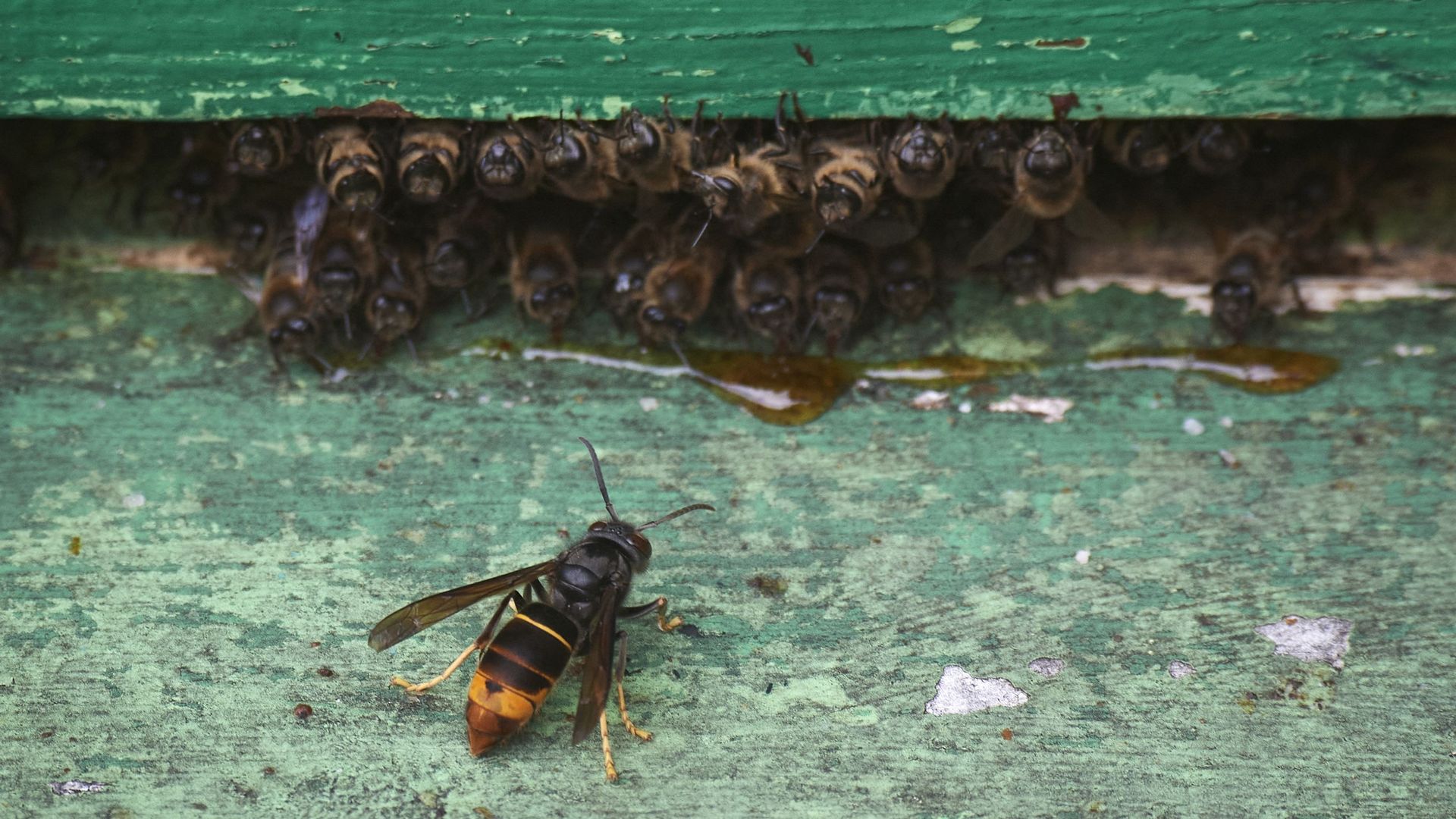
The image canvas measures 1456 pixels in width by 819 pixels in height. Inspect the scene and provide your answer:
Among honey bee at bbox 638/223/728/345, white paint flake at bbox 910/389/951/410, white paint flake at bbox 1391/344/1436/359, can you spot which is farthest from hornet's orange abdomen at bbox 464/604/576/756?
white paint flake at bbox 1391/344/1436/359

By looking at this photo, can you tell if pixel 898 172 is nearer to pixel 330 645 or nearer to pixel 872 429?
pixel 872 429

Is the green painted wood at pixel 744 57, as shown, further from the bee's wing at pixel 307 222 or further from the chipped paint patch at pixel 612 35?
the bee's wing at pixel 307 222

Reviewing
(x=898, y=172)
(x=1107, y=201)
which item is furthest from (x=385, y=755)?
(x=1107, y=201)

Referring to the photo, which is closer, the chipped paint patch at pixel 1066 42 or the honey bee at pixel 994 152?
the chipped paint patch at pixel 1066 42

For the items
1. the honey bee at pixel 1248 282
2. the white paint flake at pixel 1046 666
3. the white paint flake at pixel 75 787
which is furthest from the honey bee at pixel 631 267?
the white paint flake at pixel 75 787

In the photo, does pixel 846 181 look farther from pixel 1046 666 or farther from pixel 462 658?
pixel 462 658
